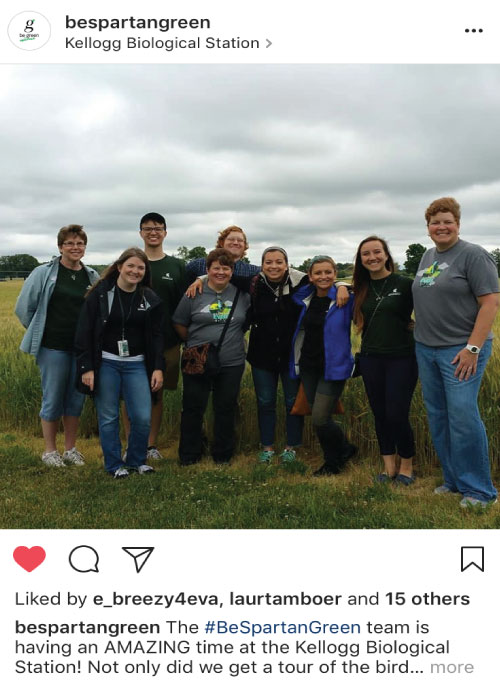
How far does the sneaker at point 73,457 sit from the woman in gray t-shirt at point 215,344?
1.11 metres

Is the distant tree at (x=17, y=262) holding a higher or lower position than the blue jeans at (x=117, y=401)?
higher

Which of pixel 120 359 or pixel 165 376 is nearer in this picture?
pixel 120 359

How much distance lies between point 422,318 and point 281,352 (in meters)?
1.60

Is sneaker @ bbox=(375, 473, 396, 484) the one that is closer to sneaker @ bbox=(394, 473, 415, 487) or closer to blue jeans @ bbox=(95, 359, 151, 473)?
sneaker @ bbox=(394, 473, 415, 487)

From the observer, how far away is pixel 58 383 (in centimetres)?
562

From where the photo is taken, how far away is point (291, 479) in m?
5.29

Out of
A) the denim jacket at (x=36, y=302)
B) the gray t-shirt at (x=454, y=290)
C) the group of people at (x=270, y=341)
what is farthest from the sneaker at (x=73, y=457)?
the gray t-shirt at (x=454, y=290)

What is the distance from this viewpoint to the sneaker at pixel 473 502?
4308mm

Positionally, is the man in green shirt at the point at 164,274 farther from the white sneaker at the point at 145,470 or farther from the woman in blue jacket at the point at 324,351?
the woman in blue jacket at the point at 324,351
